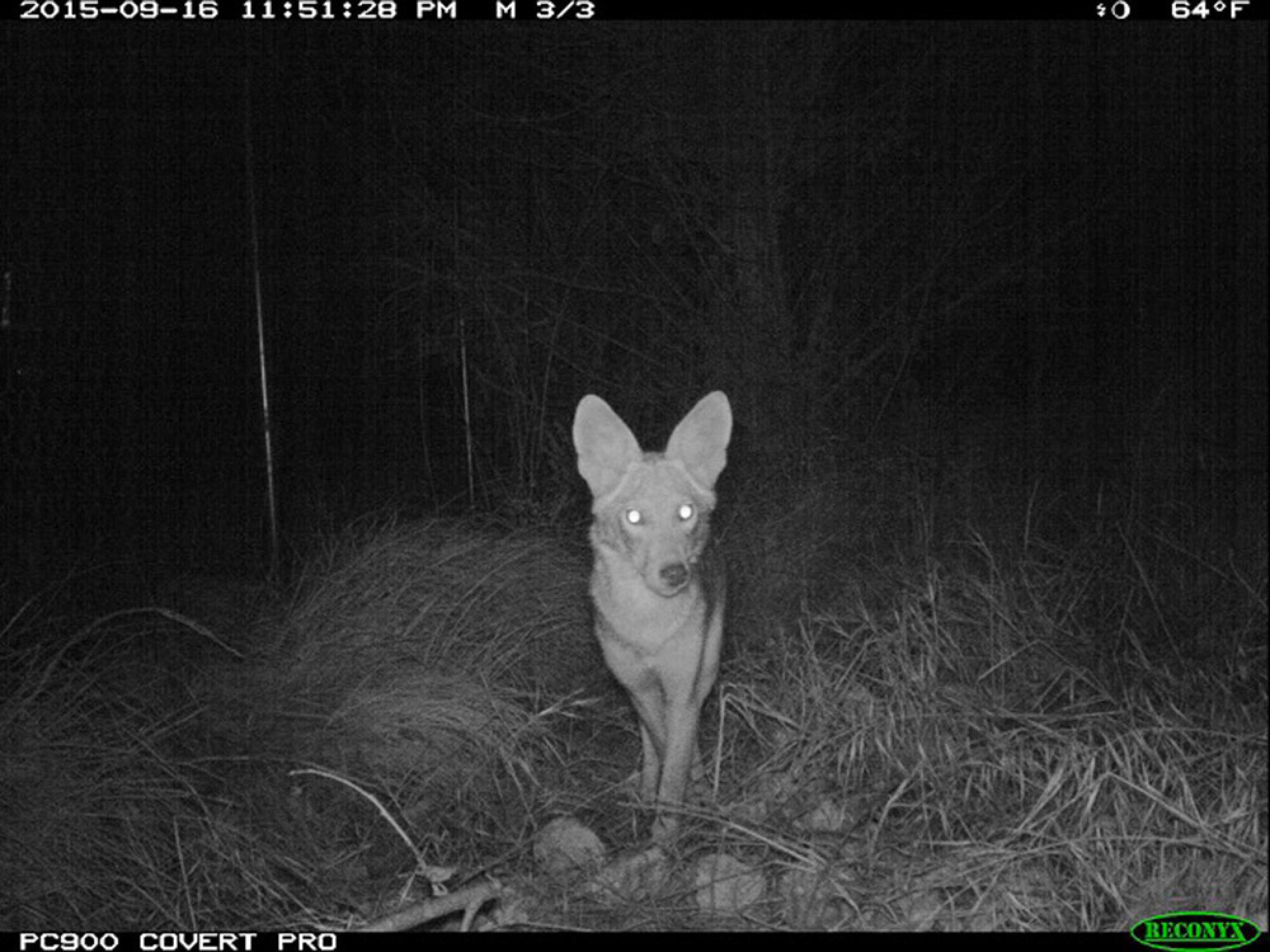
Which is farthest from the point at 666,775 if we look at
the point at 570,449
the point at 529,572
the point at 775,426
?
the point at 775,426

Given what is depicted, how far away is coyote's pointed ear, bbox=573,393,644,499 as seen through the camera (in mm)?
5105

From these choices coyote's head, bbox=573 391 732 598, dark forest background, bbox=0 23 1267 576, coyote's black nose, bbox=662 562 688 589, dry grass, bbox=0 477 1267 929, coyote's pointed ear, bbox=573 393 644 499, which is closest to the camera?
dry grass, bbox=0 477 1267 929

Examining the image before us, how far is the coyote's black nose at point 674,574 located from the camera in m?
4.73

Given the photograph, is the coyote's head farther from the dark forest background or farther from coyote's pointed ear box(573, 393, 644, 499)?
the dark forest background

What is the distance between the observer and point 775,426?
10055 mm

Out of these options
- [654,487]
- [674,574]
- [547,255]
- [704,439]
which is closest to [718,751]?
[674,574]

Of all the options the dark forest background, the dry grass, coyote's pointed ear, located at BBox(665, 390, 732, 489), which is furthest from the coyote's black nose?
the dark forest background

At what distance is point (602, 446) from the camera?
16.9 ft

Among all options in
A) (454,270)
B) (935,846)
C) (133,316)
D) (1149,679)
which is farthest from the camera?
(454,270)

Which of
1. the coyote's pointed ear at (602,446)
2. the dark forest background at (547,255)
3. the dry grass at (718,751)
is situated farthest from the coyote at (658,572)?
the dark forest background at (547,255)

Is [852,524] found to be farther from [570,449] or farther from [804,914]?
[804,914]

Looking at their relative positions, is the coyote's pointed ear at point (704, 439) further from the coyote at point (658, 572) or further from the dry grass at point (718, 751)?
the dry grass at point (718, 751)

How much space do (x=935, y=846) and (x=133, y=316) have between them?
7.20 metres

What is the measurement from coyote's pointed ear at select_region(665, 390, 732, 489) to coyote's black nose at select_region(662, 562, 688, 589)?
513 mm
